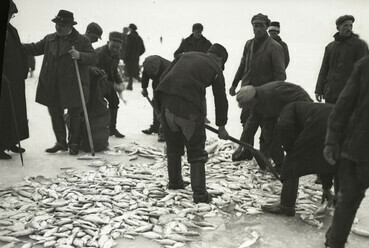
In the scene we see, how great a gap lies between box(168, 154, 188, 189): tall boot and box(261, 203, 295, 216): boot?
108 cm

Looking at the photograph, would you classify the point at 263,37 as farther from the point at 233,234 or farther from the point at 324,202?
the point at 233,234

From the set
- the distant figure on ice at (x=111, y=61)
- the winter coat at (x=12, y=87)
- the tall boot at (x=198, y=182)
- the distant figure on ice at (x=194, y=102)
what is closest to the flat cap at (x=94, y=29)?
the distant figure on ice at (x=111, y=61)

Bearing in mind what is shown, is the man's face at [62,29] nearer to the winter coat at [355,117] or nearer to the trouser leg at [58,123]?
the trouser leg at [58,123]

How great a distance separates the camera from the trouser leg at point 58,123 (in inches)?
266

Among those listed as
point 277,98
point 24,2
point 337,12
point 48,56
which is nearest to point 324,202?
point 277,98

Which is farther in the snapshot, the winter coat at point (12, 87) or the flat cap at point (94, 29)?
the flat cap at point (94, 29)

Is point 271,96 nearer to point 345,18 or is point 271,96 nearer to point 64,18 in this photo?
point 345,18

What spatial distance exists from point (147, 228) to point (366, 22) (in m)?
4.65

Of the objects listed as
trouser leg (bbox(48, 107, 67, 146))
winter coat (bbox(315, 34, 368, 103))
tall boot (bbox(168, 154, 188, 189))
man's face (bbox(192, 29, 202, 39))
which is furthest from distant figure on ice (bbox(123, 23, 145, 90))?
tall boot (bbox(168, 154, 188, 189))

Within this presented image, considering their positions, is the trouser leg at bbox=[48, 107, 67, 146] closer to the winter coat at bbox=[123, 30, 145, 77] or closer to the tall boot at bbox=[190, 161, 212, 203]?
the tall boot at bbox=[190, 161, 212, 203]

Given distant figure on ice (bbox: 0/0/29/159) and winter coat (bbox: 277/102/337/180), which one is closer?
winter coat (bbox: 277/102/337/180)

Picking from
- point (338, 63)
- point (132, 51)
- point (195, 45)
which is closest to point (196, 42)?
point (195, 45)

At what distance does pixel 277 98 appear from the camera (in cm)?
465

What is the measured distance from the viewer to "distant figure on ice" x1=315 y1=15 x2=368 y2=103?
6121mm
